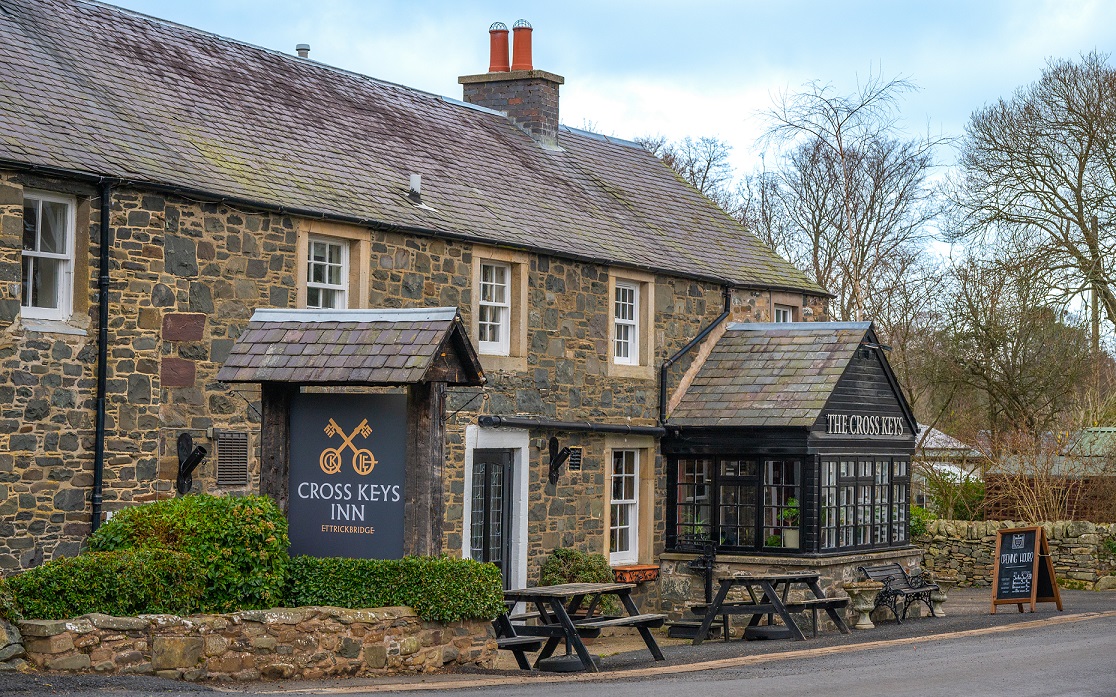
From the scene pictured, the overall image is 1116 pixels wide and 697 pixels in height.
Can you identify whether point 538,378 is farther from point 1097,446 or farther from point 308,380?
point 1097,446

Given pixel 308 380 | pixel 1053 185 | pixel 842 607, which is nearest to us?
pixel 308 380

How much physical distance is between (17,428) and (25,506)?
0.73 metres

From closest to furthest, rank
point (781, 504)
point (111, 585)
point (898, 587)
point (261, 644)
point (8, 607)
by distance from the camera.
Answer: point (8, 607), point (111, 585), point (261, 644), point (781, 504), point (898, 587)

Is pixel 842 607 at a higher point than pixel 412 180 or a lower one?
lower

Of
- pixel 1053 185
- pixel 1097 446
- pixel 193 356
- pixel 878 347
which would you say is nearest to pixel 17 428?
pixel 193 356

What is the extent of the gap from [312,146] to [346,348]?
18.0 ft

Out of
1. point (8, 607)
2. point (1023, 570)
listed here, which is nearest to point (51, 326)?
point (8, 607)

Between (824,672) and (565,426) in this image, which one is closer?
(824,672)

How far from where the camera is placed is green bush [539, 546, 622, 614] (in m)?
19.6

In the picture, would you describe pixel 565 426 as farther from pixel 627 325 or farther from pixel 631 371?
pixel 627 325

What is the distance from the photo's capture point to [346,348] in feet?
44.9

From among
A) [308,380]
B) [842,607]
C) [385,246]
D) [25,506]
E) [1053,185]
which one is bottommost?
[842,607]

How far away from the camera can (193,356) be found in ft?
50.4

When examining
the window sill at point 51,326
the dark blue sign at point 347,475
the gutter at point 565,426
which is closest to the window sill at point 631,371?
the gutter at point 565,426
